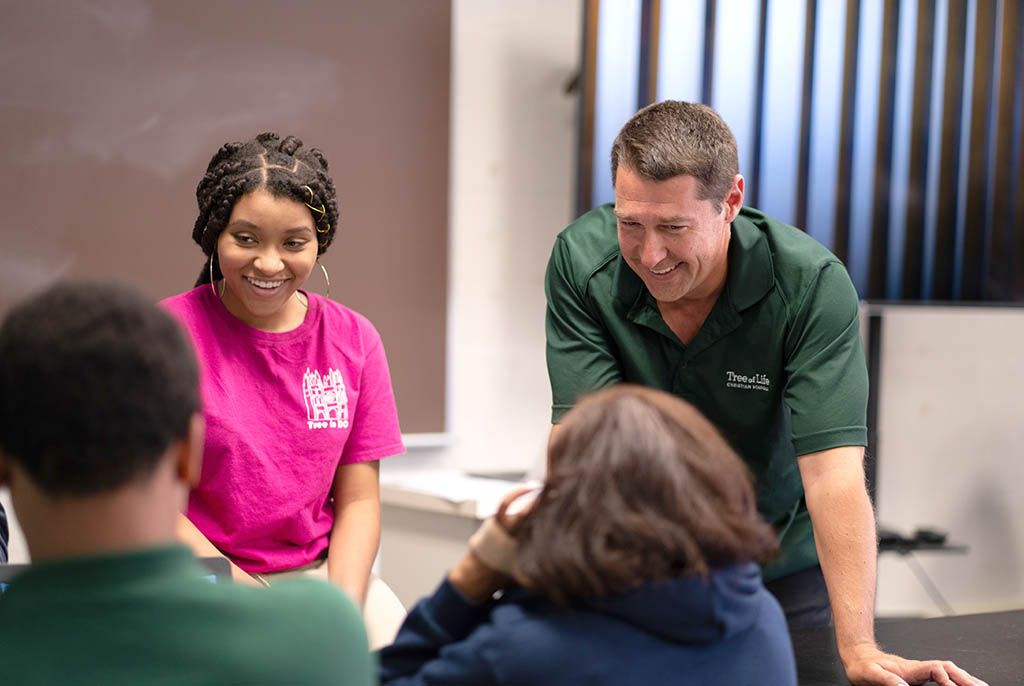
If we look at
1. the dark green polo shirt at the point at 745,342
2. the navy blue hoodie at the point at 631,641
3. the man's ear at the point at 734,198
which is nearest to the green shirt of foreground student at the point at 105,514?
the navy blue hoodie at the point at 631,641

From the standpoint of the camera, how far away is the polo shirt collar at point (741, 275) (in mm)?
1813

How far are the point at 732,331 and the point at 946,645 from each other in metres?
0.57

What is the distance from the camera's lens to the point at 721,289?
1.86m

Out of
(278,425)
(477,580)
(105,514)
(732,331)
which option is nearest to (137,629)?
(105,514)

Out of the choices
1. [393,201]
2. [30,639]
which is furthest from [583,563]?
[393,201]

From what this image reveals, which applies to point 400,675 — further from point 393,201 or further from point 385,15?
point 385,15

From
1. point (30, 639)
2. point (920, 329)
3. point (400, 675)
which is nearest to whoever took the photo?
point (30, 639)

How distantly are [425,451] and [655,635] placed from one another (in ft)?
6.86

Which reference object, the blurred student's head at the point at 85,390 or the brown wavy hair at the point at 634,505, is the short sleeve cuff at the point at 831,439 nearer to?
the brown wavy hair at the point at 634,505

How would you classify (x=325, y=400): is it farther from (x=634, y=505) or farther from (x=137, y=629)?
(x=137, y=629)

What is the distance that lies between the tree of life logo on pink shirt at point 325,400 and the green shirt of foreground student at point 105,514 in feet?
3.03

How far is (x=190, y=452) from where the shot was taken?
853 mm

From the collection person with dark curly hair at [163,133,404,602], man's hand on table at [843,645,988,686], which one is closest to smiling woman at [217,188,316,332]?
person with dark curly hair at [163,133,404,602]

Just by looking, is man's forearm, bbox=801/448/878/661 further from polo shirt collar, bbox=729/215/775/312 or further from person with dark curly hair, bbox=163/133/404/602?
person with dark curly hair, bbox=163/133/404/602
